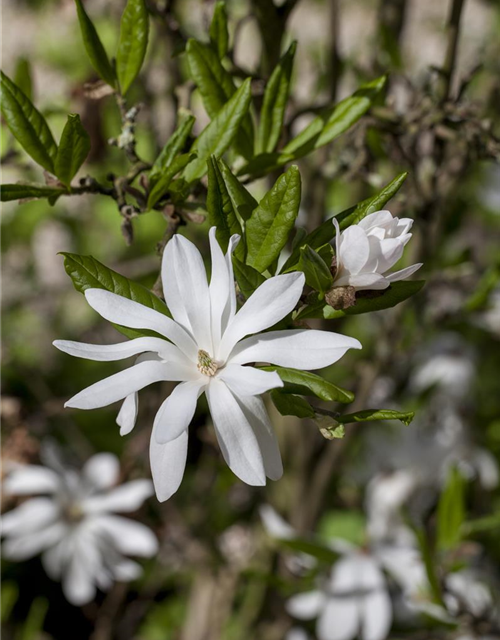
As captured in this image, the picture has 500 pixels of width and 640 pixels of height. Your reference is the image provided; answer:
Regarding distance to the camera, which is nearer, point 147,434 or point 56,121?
point 147,434

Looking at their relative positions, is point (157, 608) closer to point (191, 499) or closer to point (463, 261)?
point (191, 499)

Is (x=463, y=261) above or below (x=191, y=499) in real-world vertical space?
above

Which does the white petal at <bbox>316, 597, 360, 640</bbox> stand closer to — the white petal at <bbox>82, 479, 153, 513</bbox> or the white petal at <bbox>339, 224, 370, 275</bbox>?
the white petal at <bbox>82, 479, 153, 513</bbox>

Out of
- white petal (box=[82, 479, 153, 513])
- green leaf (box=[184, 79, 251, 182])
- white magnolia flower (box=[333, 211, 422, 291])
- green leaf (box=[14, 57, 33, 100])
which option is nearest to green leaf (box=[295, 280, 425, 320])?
white magnolia flower (box=[333, 211, 422, 291])

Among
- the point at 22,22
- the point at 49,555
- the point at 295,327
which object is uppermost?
the point at 295,327

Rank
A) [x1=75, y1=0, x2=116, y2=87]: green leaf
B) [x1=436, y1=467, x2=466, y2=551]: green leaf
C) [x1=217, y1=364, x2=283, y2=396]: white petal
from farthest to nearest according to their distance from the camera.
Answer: [x1=436, y1=467, x2=466, y2=551]: green leaf, [x1=75, y1=0, x2=116, y2=87]: green leaf, [x1=217, y1=364, x2=283, y2=396]: white petal

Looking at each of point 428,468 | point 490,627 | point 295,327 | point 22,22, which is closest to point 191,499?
point 428,468

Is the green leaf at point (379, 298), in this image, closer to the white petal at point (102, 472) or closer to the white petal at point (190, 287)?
the white petal at point (190, 287)

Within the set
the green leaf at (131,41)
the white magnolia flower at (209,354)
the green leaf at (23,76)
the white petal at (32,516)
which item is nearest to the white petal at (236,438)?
the white magnolia flower at (209,354)
